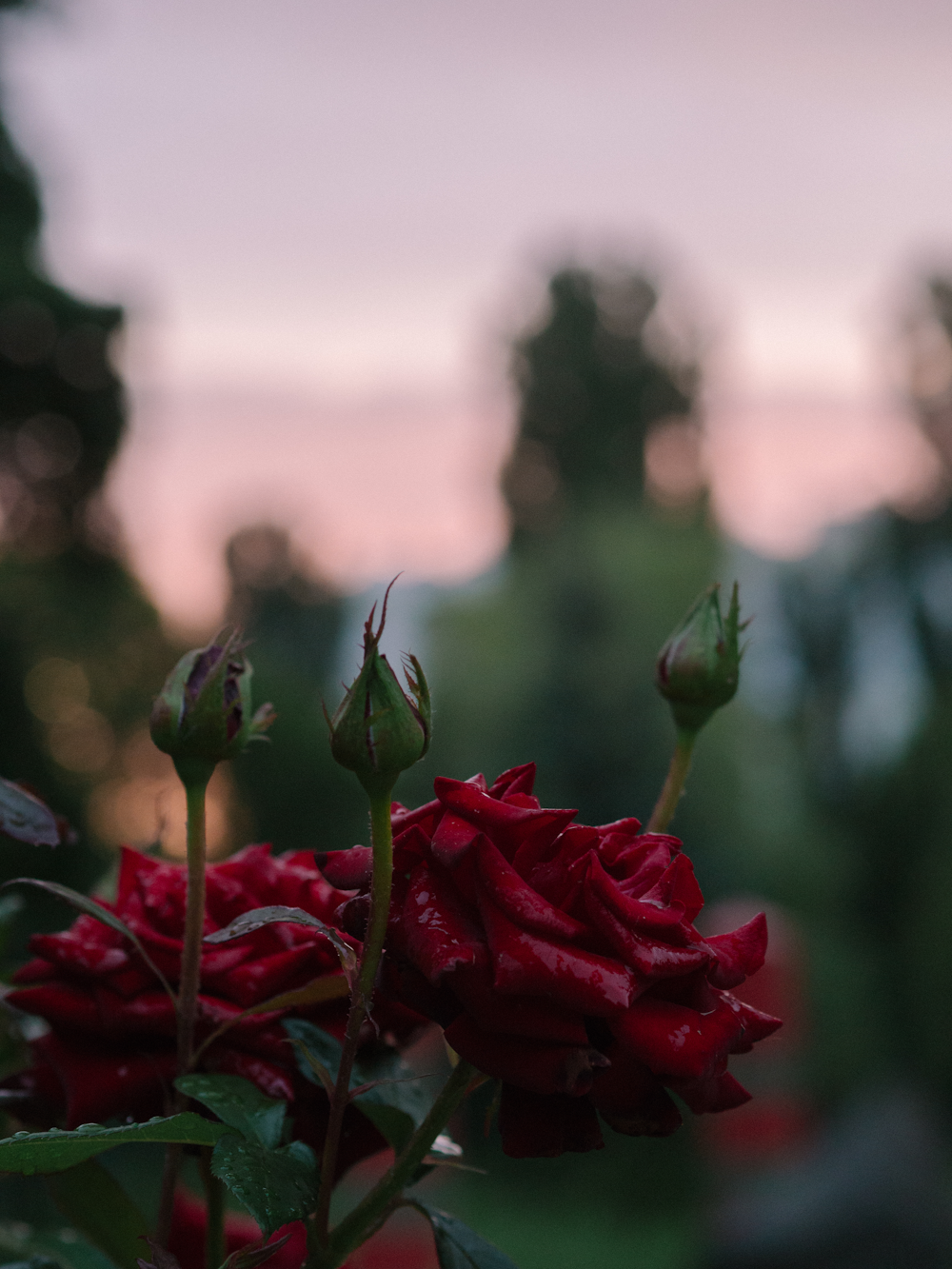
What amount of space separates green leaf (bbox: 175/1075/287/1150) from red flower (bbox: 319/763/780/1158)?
8cm

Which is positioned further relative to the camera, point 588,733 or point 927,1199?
point 588,733

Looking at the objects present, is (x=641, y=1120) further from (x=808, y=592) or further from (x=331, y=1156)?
(x=808, y=592)

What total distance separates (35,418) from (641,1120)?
253 inches

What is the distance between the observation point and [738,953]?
0.38 metres

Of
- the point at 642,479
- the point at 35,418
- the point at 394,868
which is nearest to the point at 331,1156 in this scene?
the point at 394,868

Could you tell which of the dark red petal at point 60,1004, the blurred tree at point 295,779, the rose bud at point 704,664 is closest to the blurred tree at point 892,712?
the blurred tree at point 295,779

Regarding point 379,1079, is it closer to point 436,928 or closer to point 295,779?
point 436,928

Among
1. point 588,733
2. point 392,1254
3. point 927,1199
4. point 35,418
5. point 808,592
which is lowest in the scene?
point 927,1199

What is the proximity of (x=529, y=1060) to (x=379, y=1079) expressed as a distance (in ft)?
0.41

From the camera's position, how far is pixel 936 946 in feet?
27.7

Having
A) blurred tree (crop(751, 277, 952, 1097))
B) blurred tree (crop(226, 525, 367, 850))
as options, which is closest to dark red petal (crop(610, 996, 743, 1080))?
blurred tree (crop(226, 525, 367, 850))

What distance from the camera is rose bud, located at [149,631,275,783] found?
1.34 feet

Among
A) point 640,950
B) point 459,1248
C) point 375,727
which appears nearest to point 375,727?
point 375,727

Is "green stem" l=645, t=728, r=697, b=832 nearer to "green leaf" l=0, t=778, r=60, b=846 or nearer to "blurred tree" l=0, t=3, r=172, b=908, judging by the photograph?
"green leaf" l=0, t=778, r=60, b=846
